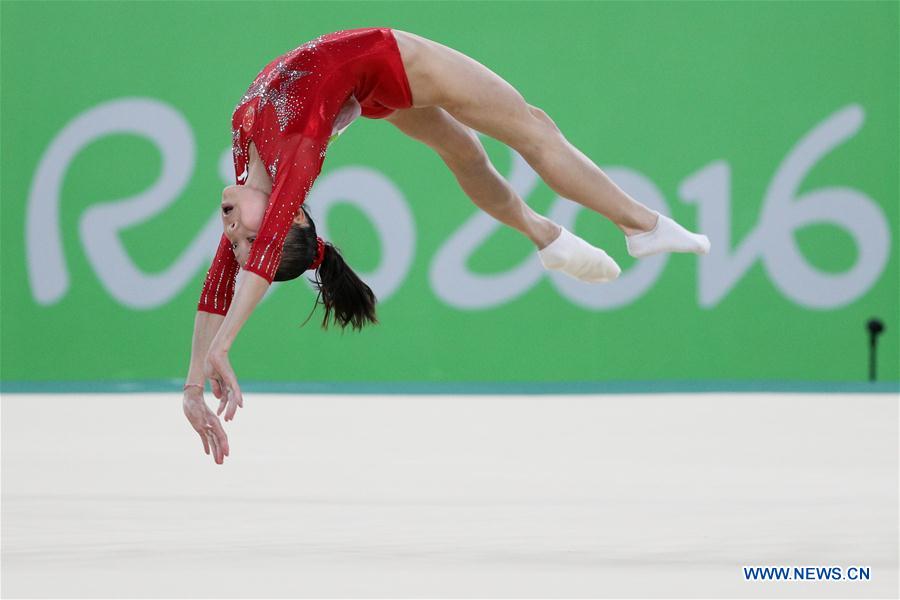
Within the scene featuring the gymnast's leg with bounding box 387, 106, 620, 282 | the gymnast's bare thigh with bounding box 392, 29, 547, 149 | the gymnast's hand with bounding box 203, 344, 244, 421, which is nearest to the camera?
the gymnast's hand with bounding box 203, 344, 244, 421

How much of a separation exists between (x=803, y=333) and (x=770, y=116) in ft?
4.10

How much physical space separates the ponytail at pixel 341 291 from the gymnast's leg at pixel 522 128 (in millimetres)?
452

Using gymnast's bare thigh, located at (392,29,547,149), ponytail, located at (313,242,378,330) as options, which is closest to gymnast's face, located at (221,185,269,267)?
ponytail, located at (313,242,378,330)

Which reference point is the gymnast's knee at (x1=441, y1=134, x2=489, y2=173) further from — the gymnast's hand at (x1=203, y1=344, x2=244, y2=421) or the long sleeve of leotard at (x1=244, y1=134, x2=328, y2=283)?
the gymnast's hand at (x1=203, y1=344, x2=244, y2=421)

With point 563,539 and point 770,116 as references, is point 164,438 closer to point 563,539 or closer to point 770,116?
point 563,539

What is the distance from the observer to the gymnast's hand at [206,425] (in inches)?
117

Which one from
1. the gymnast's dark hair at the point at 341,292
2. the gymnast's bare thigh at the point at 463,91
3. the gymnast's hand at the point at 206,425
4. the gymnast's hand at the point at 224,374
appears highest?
the gymnast's bare thigh at the point at 463,91

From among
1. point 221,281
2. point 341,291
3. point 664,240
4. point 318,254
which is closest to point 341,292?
point 341,291

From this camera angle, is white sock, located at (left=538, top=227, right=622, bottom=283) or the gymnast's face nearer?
the gymnast's face

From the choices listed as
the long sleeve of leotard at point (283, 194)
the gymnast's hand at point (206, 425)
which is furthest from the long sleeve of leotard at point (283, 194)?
the gymnast's hand at point (206, 425)

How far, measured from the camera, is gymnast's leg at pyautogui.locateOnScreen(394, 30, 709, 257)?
3.06 meters

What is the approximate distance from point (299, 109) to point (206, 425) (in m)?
0.78

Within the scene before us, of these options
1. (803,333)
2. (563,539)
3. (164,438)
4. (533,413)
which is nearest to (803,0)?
(803,333)

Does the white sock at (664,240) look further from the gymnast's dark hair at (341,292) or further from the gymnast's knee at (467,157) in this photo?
the gymnast's dark hair at (341,292)
